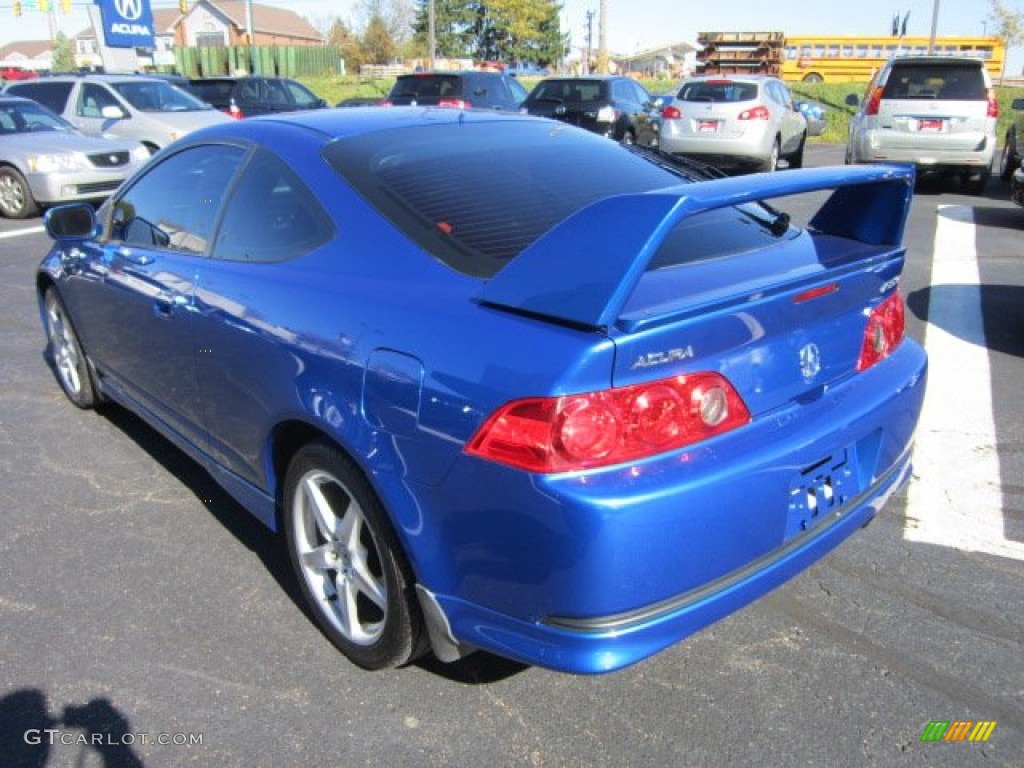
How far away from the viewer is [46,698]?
2516mm

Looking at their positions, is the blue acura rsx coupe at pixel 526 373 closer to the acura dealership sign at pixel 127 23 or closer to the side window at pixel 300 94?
the side window at pixel 300 94

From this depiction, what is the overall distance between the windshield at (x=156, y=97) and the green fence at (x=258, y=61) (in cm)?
3287

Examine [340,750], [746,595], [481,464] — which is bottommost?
[340,750]

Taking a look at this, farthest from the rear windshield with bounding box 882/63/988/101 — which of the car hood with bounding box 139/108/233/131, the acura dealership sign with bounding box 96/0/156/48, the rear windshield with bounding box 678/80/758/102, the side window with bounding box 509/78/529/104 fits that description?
the acura dealership sign with bounding box 96/0/156/48

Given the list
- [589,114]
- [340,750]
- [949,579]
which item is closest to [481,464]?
[340,750]

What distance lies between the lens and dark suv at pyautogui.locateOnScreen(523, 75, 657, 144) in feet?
51.7

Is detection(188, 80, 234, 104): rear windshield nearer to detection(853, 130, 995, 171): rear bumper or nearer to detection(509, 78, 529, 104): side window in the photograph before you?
detection(509, 78, 529, 104): side window

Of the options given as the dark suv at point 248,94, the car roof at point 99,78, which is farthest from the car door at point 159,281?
the dark suv at point 248,94

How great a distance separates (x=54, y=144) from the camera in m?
11.3

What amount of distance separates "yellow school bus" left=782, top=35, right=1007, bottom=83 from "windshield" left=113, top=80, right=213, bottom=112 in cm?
2701

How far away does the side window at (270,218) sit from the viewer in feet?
8.97

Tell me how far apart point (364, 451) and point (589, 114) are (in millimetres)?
14530

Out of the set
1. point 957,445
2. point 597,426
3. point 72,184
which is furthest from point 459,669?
point 72,184

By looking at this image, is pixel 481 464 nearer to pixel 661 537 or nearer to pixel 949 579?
pixel 661 537
